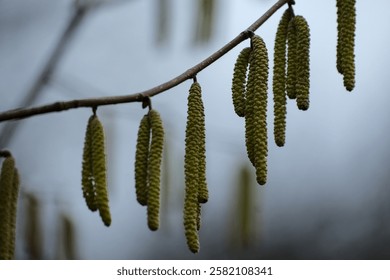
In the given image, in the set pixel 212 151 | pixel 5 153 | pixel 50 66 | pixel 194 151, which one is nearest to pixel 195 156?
pixel 194 151

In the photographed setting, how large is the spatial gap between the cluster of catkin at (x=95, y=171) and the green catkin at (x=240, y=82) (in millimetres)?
216

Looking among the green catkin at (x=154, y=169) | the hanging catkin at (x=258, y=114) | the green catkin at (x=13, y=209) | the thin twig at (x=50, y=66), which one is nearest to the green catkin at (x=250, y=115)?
the hanging catkin at (x=258, y=114)

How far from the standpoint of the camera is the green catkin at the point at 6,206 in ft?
4.70

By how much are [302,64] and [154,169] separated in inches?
12.0

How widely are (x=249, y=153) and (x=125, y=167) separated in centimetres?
564

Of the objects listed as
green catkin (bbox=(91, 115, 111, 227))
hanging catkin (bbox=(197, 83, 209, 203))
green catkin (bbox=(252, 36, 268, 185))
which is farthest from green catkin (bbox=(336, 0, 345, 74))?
green catkin (bbox=(91, 115, 111, 227))

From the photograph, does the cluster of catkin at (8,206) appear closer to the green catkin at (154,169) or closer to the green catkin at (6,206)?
the green catkin at (6,206)

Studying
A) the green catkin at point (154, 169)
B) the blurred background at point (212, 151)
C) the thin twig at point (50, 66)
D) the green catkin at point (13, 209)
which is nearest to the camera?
the green catkin at point (154, 169)

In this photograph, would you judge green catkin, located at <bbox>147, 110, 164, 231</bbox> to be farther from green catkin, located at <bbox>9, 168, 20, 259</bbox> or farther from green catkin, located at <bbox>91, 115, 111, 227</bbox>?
green catkin, located at <bbox>9, 168, 20, 259</bbox>

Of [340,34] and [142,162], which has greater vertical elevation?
[340,34]

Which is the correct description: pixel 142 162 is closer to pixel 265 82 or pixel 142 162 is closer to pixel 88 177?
pixel 88 177

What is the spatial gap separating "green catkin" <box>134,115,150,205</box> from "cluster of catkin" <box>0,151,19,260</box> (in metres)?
0.22

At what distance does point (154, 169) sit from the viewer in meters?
1.40
